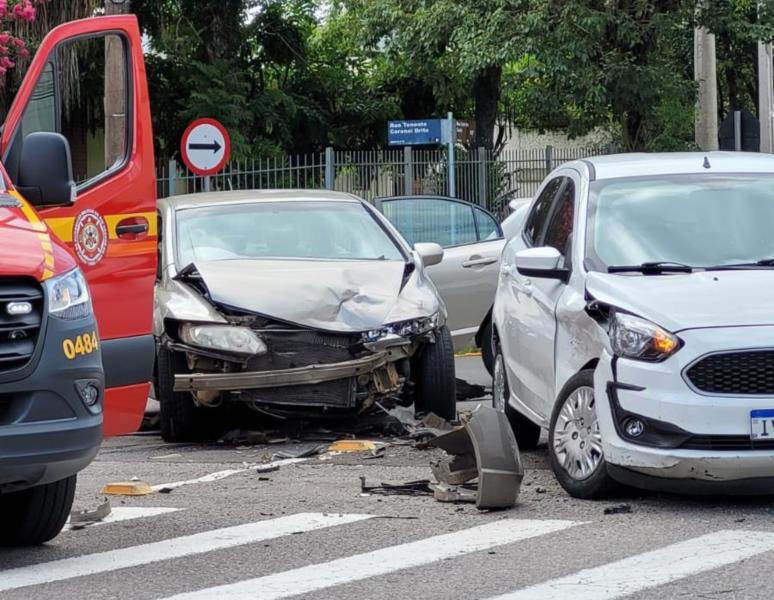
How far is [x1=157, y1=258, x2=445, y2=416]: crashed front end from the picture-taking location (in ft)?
31.1

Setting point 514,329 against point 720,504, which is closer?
point 720,504

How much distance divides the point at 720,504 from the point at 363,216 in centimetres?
458

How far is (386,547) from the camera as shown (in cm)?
651

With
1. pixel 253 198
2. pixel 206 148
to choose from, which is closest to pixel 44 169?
pixel 253 198

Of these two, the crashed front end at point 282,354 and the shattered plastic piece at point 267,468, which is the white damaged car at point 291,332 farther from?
the shattered plastic piece at point 267,468

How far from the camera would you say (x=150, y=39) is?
28453 mm

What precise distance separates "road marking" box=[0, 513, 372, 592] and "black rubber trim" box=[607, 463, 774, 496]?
116 cm

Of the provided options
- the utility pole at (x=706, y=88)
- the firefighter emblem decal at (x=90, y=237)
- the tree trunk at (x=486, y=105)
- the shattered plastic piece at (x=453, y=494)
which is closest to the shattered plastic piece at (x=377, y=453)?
the shattered plastic piece at (x=453, y=494)

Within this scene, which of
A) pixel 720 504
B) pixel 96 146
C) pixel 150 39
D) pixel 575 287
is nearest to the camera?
pixel 720 504

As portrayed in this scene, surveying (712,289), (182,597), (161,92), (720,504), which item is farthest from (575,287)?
(161,92)

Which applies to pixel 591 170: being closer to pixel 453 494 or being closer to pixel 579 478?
pixel 579 478

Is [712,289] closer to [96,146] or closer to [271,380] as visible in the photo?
[271,380]

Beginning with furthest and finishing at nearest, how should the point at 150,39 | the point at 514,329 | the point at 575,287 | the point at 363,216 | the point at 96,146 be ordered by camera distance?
the point at 96,146
the point at 150,39
the point at 363,216
the point at 514,329
the point at 575,287

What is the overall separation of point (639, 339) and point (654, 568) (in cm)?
145
